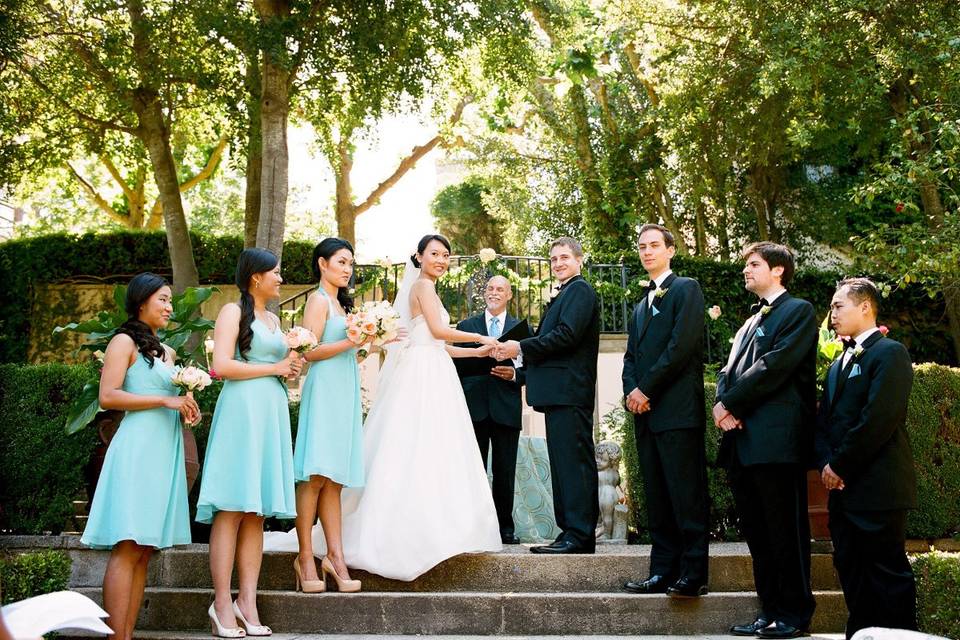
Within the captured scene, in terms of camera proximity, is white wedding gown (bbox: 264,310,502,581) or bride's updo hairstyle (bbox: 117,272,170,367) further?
white wedding gown (bbox: 264,310,502,581)

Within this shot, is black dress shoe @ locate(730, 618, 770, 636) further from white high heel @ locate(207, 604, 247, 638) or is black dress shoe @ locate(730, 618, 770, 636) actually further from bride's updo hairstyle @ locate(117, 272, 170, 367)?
bride's updo hairstyle @ locate(117, 272, 170, 367)

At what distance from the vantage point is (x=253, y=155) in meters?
12.4

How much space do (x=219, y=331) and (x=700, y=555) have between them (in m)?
2.91

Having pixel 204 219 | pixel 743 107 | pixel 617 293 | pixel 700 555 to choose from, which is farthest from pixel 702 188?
pixel 204 219

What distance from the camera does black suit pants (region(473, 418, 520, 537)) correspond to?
6.71 metres

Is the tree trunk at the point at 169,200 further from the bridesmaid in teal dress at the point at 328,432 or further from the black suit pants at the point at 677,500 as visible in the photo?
the black suit pants at the point at 677,500

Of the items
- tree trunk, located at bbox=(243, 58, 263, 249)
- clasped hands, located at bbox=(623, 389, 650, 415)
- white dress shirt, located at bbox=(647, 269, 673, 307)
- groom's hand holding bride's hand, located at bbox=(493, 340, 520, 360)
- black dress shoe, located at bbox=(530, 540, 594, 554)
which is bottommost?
black dress shoe, located at bbox=(530, 540, 594, 554)

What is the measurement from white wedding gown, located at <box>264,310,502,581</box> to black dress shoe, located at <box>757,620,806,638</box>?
5.44 ft

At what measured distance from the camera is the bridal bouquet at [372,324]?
518 cm

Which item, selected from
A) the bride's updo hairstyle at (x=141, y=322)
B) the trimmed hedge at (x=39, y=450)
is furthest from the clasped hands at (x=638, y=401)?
the trimmed hedge at (x=39, y=450)

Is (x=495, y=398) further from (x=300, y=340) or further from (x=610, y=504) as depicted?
(x=300, y=340)

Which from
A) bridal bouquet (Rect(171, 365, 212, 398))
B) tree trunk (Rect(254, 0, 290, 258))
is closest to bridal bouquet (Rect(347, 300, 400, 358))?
bridal bouquet (Rect(171, 365, 212, 398))

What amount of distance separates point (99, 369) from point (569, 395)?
3.45 meters

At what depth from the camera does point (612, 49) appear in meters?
17.6
